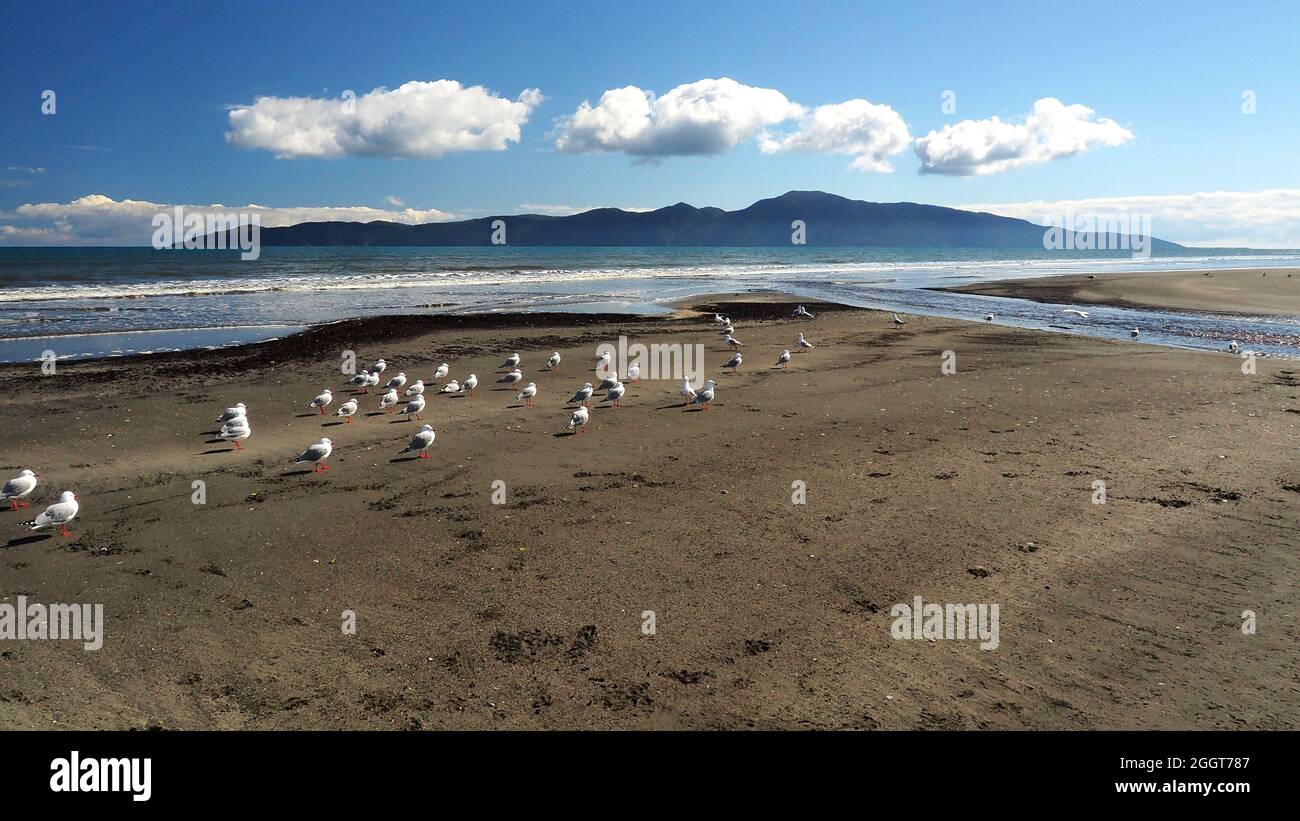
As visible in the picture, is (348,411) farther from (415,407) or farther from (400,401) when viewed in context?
(400,401)

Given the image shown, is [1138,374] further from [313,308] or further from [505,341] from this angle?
[313,308]

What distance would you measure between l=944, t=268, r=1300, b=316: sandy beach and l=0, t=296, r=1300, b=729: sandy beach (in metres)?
27.8

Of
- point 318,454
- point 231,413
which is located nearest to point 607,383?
point 318,454

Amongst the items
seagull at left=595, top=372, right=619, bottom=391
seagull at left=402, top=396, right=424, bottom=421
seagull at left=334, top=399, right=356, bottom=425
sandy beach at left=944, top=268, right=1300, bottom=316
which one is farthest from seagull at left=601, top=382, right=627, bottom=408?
sandy beach at left=944, top=268, right=1300, bottom=316

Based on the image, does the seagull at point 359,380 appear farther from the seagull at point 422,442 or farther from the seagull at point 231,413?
the seagull at point 422,442

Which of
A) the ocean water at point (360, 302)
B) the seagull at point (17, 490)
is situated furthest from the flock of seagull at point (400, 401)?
the ocean water at point (360, 302)

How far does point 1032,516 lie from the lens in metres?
9.71

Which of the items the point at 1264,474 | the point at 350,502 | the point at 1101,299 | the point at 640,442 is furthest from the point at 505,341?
the point at 1101,299

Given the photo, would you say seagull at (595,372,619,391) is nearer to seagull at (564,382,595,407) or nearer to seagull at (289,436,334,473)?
seagull at (564,382,595,407)

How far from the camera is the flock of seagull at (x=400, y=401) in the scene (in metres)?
10.2

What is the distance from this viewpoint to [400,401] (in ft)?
56.2

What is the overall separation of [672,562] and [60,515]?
8144 mm
